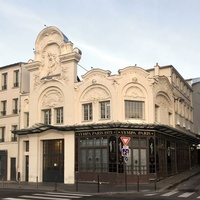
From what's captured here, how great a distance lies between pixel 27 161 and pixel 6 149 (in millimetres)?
3374

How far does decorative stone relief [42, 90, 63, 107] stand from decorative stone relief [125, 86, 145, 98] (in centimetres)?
627

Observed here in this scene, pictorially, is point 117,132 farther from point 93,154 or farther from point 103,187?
point 103,187

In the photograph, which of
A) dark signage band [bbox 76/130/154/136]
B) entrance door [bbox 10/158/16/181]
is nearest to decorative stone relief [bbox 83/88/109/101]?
dark signage band [bbox 76/130/154/136]

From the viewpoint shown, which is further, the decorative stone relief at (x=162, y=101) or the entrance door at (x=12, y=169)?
the entrance door at (x=12, y=169)

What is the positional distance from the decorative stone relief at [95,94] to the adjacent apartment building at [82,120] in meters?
0.08

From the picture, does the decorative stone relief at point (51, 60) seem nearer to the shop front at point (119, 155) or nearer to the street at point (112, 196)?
the shop front at point (119, 155)

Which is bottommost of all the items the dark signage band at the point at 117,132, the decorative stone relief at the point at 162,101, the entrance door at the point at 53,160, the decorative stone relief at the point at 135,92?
the entrance door at the point at 53,160

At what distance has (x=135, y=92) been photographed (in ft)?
91.2

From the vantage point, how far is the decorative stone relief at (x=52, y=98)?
30.3m

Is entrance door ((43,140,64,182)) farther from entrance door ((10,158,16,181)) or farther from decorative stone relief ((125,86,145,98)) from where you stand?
decorative stone relief ((125,86,145,98))

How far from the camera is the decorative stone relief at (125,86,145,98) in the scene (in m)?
27.7

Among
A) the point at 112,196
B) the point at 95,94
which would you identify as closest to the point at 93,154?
the point at 95,94

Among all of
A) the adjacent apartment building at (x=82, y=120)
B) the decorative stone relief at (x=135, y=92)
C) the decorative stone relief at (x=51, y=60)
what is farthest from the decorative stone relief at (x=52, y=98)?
the decorative stone relief at (x=135, y=92)

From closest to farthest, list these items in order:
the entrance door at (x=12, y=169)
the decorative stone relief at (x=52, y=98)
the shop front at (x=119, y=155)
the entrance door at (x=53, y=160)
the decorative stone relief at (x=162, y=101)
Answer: the shop front at (x=119, y=155) → the entrance door at (x=53, y=160) → the decorative stone relief at (x=162, y=101) → the decorative stone relief at (x=52, y=98) → the entrance door at (x=12, y=169)
